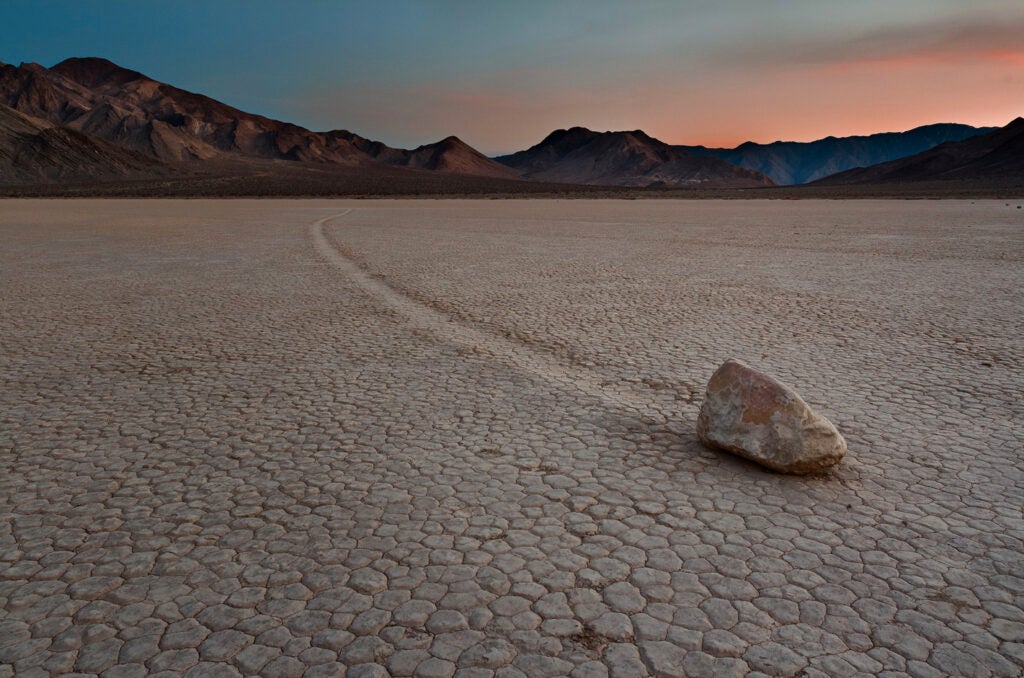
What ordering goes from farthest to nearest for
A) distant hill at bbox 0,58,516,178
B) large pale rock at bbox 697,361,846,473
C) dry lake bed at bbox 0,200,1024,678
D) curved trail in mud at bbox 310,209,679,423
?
distant hill at bbox 0,58,516,178
curved trail in mud at bbox 310,209,679,423
large pale rock at bbox 697,361,846,473
dry lake bed at bbox 0,200,1024,678

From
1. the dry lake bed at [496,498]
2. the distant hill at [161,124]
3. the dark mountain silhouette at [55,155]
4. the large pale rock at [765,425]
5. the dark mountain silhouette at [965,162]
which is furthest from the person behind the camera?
the distant hill at [161,124]

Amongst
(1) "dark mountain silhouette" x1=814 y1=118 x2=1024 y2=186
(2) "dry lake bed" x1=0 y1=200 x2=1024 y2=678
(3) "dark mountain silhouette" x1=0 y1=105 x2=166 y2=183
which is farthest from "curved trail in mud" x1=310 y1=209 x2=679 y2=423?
(1) "dark mountain silhouette" x1=814 y1=118 x2=1024 y2=186

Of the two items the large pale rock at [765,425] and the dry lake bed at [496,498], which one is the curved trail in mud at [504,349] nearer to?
the dry lake bed at [496,498]

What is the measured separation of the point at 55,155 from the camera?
288 feet

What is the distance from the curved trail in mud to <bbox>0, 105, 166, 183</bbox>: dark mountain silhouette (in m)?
90.4

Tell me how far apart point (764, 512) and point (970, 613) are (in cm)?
82

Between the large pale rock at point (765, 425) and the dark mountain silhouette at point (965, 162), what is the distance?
326 feet

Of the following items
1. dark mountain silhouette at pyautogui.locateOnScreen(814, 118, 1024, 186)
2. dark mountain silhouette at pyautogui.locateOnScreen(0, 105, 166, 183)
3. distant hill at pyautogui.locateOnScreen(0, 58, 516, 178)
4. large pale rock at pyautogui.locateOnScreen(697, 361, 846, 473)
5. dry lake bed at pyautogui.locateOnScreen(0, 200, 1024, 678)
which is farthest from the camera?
distant hill at pyautogui.locateOnScreen(0, 58, 516, 178)

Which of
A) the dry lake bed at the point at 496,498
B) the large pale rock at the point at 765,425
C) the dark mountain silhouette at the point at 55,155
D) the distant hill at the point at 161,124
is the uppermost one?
the distant hill at the point at 161,124

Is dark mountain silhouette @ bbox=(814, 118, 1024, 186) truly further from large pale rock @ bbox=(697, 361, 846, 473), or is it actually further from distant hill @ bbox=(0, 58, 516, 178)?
large pale rock @ bbox=(697, 361, 846, 473)

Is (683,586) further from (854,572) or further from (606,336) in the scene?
(606,336)

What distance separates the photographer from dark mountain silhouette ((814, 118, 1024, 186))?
3745 inches

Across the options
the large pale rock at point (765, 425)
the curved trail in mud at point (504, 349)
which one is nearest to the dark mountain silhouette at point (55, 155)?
the curved trail in mud at point (504, 349)

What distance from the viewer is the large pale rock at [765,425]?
3.32 metres
